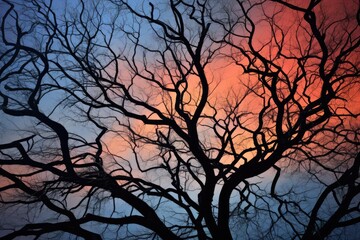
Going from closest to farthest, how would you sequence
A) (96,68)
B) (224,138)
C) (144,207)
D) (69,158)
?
(69,158) → (144,207) → (96,68) → (224,138)

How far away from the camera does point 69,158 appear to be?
7426mm

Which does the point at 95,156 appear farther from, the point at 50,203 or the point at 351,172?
the point at 351,172

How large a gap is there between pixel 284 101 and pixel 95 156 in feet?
17.0

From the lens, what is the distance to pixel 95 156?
24.7ft

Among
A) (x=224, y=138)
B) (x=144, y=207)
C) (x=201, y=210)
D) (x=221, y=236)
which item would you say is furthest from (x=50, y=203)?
(x=224, y=138)

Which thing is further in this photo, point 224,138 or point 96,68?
point 224,138

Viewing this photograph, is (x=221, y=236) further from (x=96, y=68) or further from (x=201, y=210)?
(x=96, y=68)

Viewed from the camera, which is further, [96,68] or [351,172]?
[96,68]

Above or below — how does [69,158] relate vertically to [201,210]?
above

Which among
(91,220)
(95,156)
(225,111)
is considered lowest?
(91,220)

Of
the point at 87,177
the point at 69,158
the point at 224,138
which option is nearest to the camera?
the point at 87,177

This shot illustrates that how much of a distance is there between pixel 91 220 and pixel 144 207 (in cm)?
145

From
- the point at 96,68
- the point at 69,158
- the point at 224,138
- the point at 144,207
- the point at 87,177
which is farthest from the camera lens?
the point at 224,138

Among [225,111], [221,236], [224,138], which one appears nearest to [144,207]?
[221,236]
